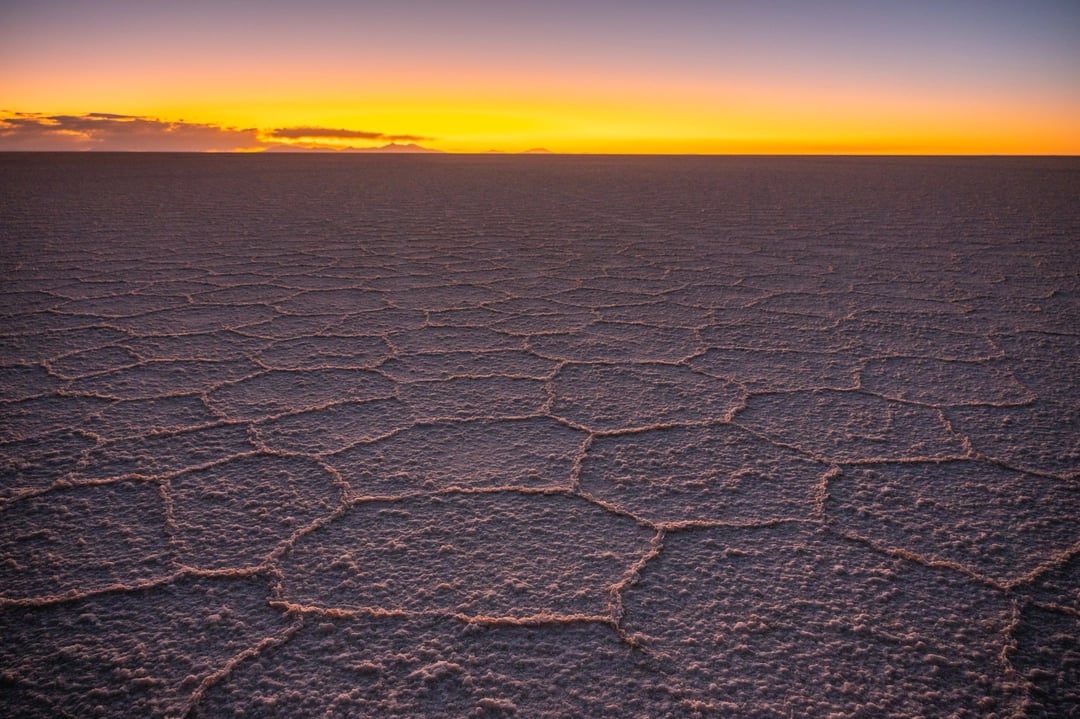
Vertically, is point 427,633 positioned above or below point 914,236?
below

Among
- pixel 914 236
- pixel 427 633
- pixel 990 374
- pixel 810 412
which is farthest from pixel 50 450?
pixel 914 236

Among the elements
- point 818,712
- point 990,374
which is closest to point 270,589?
point 818,712

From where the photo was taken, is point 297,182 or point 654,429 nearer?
point 654,429

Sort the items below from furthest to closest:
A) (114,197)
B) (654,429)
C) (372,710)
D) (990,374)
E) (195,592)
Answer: (114,197) → (990,374) → (654,429) → (195,592) → (372,710)

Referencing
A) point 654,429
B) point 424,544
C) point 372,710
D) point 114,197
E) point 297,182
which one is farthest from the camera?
point 297,182

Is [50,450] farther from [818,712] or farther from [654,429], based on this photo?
[818,712]

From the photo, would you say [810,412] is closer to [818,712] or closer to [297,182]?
[818,712]
